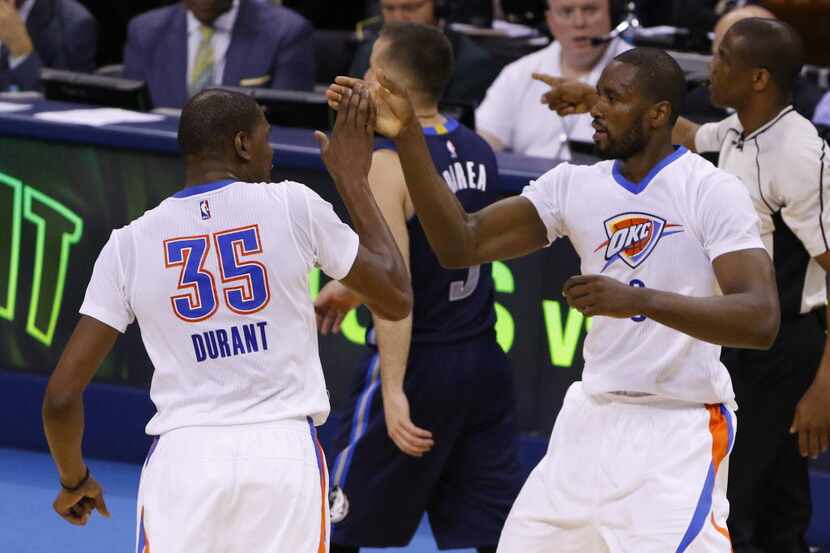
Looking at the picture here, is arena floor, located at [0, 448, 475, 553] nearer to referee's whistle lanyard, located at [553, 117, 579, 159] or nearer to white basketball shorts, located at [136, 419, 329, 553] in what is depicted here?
referee's whistle lanyard, located at [553, 117, 579, 159]

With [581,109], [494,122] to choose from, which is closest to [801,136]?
[581,109]

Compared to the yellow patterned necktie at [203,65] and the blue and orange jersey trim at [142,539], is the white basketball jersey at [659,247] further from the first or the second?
the yellow patterned necktie at [203,65]

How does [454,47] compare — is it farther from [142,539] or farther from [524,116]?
[142,539]

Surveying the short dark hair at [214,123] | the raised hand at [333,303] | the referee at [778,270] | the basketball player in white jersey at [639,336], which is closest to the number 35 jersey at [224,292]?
the short dark hair at [214,123]

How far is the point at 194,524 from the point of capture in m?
3.51

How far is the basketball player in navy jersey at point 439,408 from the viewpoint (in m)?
4.81

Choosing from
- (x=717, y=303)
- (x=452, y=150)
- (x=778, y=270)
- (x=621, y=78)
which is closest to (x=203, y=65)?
(x=452, y=150)

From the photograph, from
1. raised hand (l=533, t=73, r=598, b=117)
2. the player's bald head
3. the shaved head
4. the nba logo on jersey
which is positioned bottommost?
the shaved head

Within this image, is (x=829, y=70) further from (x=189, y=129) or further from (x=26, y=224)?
(x=189, y=129)

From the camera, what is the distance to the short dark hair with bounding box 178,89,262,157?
3670 millimetres

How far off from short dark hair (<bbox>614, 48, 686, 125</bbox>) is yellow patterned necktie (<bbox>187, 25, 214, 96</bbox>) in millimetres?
4052

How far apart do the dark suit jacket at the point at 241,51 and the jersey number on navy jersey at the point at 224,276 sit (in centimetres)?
423

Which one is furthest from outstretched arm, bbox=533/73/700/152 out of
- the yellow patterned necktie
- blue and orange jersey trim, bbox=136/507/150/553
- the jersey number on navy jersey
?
the yellow patterned necktie

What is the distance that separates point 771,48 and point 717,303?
141 cm
